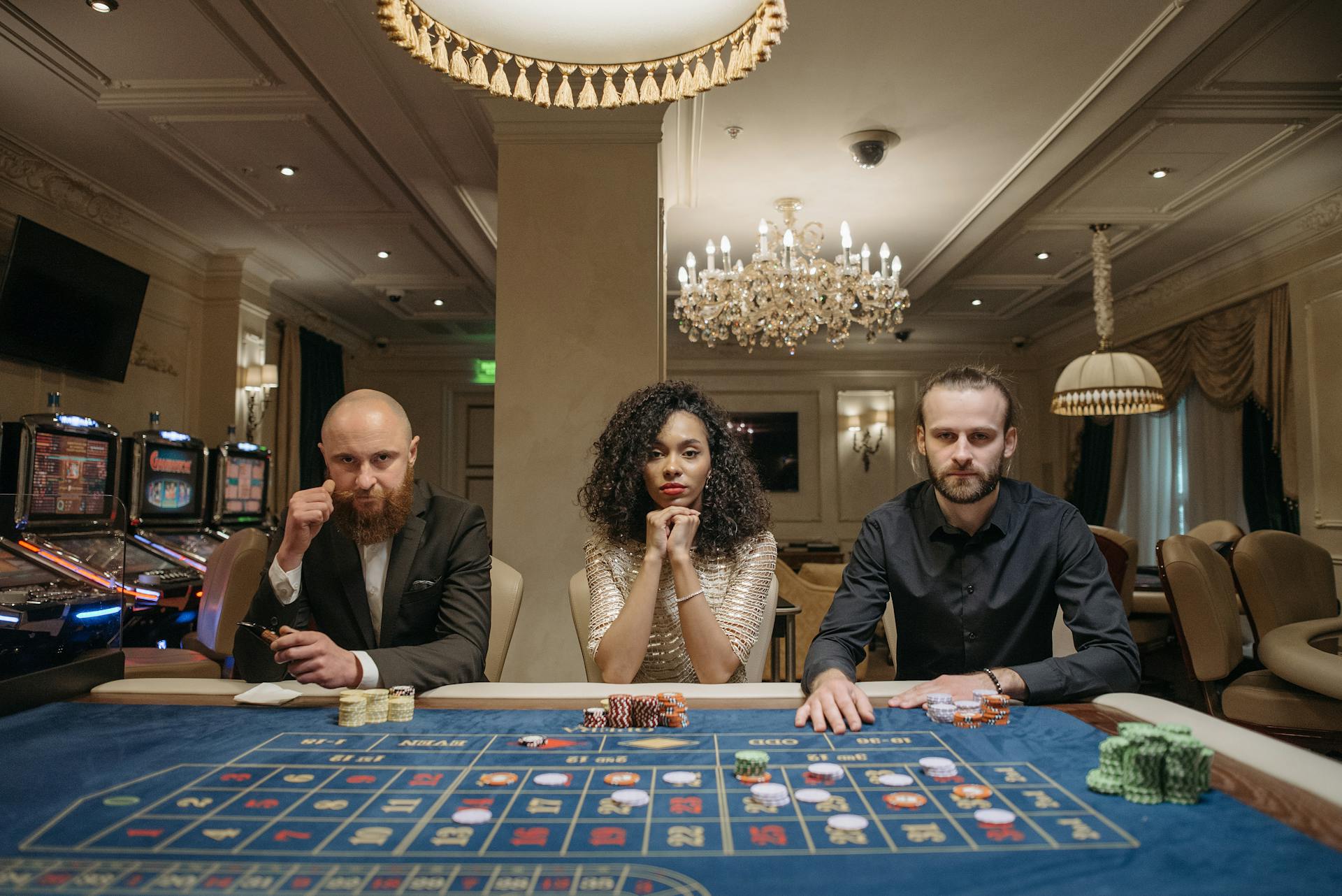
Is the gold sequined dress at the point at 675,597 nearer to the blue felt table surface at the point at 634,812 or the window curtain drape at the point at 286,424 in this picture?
the blue felt table surface at the point at 634,812

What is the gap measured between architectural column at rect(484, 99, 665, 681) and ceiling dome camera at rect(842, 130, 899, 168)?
1.30 meters

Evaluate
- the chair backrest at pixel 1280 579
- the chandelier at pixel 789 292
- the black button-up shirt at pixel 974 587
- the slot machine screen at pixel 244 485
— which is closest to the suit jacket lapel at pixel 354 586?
the black button-up shirt at pixel 974 587

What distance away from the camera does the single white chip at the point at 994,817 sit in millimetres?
943

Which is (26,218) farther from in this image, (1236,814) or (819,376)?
(819,376)

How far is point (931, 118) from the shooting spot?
4.23 meters

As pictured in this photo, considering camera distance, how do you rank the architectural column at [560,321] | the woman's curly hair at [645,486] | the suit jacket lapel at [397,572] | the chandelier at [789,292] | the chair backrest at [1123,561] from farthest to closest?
the chandelier at [789,292] < the chair backrest at [1123,561] < the architectural column at [560,321] < the woman's curly hair at [645,486] < the suit jacket lapel at [397,572]

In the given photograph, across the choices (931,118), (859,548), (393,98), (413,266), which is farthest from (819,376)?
(859,548)

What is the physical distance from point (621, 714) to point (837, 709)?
36 cm

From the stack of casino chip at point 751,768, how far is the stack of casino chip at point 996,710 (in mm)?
486

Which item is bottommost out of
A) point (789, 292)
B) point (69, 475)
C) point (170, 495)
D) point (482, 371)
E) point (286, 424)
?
point (170, 495)

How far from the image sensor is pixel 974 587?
6.23 feet

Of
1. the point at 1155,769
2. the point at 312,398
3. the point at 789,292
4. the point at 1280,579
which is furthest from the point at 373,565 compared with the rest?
the point at 312,398

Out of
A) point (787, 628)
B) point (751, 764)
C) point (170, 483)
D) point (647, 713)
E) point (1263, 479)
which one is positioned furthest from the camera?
point (1263, 479)

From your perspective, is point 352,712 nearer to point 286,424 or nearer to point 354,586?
point 354,586
